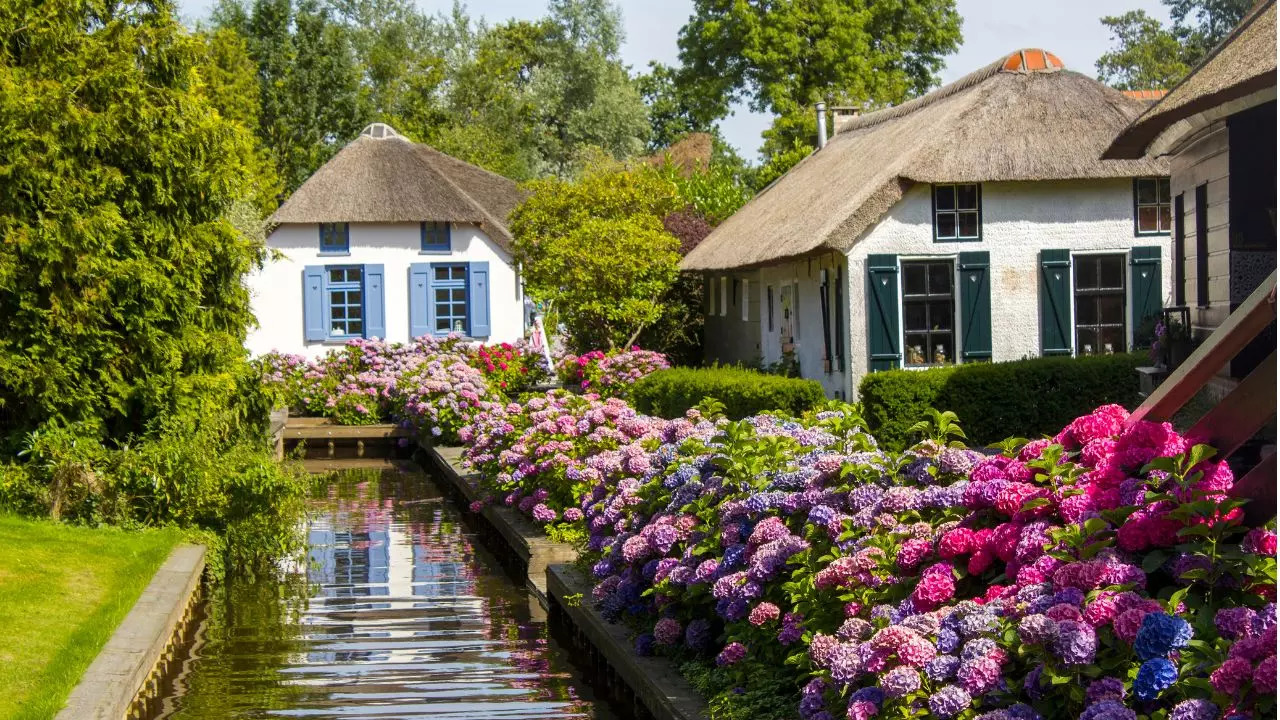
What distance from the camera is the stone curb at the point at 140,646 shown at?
7.81 metres

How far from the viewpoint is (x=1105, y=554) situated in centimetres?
531

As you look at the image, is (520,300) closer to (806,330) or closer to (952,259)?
(806,330)

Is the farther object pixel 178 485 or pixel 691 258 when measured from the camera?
pixel 691 258

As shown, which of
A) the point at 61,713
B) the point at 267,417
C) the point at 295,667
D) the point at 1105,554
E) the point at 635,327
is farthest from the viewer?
the point at 635,327

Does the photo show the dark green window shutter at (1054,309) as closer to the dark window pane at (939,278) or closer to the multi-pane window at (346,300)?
the dark window pane at (939,278)

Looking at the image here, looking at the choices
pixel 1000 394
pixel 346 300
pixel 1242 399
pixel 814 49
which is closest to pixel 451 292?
pixel 346 300

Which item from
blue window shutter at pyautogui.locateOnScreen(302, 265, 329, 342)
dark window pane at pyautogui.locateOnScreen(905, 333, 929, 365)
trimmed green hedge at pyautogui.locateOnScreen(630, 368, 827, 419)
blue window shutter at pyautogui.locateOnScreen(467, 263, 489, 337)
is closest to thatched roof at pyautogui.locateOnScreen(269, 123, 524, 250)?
blue window shutter at pyautogui.locateOnScreen(467, 263, 489, 337)

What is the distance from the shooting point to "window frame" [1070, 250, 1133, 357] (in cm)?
2227

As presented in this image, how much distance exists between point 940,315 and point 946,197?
1.79 meters

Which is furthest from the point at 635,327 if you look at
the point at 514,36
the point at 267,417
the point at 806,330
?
the point at 514,36

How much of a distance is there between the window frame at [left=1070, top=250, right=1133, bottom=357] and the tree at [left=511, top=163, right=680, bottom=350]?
993 centimetres

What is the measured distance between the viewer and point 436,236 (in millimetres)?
38000

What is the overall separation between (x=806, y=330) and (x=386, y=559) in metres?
11.9

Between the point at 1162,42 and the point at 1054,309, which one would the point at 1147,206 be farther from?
the point at 1162,42
